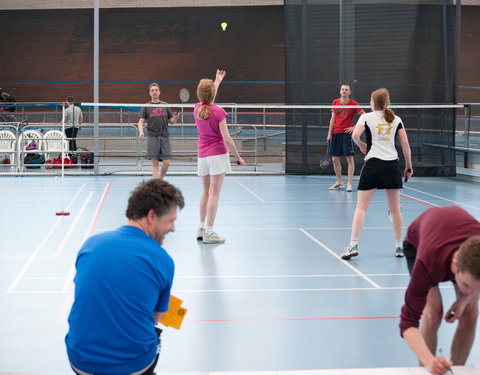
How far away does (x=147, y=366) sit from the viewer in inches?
110

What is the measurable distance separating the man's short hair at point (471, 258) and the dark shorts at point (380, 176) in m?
3.82

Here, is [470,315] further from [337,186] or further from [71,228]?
[337,186]

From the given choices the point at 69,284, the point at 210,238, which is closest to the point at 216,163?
the point at 210,238

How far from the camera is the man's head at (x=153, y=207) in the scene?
2746mm

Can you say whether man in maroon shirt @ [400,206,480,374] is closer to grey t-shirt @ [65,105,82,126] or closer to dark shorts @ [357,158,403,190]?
dark shorts @ [357,158,403,190]

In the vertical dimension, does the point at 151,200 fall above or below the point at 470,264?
above

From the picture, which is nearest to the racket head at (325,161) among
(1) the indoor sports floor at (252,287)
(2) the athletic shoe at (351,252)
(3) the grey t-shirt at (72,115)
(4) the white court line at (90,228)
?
(1) the indoor sports floor at (252,287)

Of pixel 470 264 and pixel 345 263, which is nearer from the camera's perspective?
pixel 470 264

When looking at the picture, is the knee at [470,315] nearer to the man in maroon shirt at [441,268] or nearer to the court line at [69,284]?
the man in maroon shirt at [441,268]

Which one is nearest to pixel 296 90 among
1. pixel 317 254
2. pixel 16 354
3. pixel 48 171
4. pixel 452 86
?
pixel 452 86

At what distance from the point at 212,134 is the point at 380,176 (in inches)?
73.9

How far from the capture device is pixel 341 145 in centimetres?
1189

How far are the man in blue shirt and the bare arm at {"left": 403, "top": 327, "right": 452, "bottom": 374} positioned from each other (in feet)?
3.49

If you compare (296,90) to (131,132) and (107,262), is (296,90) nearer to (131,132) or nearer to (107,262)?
(131,132)
